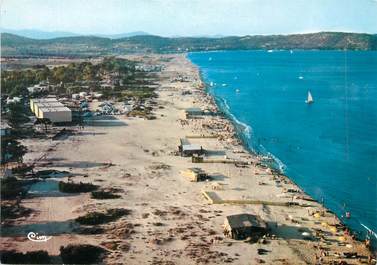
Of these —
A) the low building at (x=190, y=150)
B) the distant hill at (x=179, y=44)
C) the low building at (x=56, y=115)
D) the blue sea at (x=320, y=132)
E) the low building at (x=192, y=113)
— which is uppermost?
the distant hill at (x=179, y=44)

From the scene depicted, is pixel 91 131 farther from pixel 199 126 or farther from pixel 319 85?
pixel 319 85

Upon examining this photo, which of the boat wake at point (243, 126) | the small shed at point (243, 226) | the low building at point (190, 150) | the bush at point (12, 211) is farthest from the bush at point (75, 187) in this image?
the boat wake at point (243, 126)

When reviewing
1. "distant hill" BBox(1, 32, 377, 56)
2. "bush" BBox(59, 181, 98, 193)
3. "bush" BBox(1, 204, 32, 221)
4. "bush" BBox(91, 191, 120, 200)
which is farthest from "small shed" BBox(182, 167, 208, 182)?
"distant hill" BBox(1, 32, 377, 56)

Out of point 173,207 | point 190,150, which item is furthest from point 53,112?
A: point 173,207

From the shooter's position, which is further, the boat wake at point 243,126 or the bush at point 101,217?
the boat wake at point 243,126

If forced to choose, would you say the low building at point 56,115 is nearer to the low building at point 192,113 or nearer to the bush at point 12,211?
the low building at point 192,113

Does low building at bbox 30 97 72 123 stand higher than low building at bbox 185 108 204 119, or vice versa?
low building at bbox 30 97 72 123

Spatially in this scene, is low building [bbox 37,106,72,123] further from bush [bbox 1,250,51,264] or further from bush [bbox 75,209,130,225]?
bush [bbox 1,250,51,264]
